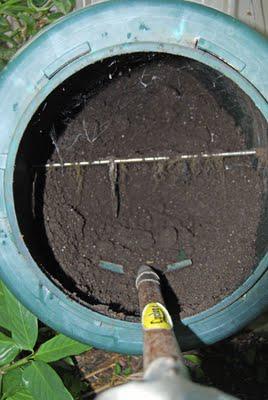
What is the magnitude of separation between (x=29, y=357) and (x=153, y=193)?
435 millimetres

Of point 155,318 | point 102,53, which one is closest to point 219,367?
point 155,318

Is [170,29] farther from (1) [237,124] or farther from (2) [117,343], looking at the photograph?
(2) [117,343]

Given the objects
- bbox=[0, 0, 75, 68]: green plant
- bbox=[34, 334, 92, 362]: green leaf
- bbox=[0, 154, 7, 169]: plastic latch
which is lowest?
bbox=[34, 334, 92, 362]: green leaf

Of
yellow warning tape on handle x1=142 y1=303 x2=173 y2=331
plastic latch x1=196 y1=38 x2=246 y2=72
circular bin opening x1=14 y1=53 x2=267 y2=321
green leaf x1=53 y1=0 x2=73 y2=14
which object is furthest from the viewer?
green leaf x1=53 y1=0 x2=73 y2=14

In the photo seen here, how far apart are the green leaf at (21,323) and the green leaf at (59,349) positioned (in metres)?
0.03

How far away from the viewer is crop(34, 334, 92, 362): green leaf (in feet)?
3.72

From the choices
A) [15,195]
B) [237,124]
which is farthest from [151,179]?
[15,195]

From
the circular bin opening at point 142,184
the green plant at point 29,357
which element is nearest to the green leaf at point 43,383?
the green plant at point 29,357

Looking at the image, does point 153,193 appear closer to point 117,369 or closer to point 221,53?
point 221,53

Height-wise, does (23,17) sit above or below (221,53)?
above

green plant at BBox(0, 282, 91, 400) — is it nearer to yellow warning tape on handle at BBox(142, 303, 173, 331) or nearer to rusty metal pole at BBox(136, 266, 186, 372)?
rusty metal pole at BBox(136, 266, 186, 372)

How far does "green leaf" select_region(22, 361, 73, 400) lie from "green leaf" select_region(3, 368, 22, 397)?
0.20 feet

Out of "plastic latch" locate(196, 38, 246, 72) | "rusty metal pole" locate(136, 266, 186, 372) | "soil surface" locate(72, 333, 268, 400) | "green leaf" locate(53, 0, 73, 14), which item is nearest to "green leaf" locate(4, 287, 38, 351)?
"rusty metal pole" locate(136, 266, 186, 372)

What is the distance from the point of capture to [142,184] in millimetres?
1281
